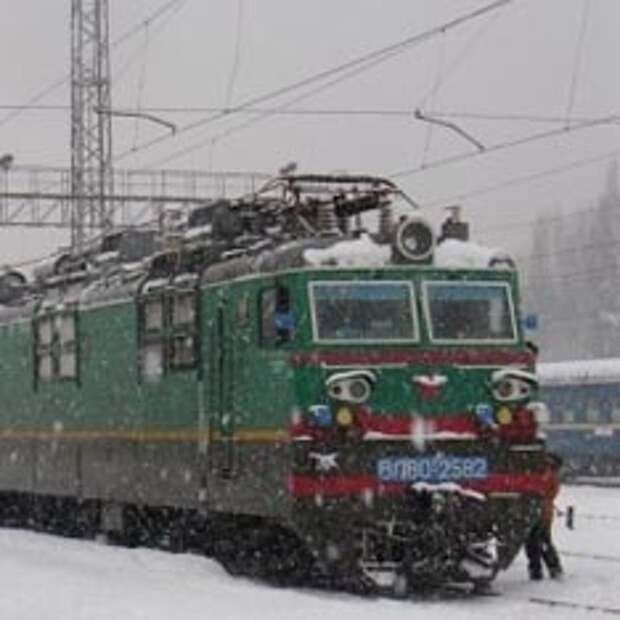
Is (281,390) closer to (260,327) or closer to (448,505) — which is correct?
(260,327)

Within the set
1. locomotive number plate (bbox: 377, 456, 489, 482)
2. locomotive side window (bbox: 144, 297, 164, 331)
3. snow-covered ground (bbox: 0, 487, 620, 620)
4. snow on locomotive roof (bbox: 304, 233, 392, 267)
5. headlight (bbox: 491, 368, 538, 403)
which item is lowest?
snow-covered ground (bbox: 0, 487, 620, 620)

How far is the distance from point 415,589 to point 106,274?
6861mm

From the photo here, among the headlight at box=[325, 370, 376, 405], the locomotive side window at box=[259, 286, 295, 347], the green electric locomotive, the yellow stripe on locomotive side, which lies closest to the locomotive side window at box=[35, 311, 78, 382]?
the yellow stripe on locomotive side

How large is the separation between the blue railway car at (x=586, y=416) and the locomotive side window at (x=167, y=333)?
88.2ft

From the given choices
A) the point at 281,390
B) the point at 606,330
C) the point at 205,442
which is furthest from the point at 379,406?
the point at 606,330

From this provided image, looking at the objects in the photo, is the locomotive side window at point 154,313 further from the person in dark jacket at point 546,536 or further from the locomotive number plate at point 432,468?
the person in dark jacket at point 546,536

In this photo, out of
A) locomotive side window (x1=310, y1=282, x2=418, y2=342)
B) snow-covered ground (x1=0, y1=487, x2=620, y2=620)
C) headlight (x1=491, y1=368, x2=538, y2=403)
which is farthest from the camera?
headlight (x1=491, y1=368, x2=538, y2=403)

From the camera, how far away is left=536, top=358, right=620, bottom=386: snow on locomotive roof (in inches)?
1756

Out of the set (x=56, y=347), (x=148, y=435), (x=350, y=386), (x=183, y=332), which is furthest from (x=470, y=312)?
(x=56, y=347)

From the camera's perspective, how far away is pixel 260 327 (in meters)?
15.8

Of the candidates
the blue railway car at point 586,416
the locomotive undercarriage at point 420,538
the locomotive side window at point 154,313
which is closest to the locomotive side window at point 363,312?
the locomotive undercarriage at point 420,538

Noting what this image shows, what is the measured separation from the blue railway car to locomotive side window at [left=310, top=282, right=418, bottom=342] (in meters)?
29.0

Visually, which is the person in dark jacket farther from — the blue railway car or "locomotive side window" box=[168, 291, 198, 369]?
the blue railway car

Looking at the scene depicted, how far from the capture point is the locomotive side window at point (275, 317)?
601 inches
